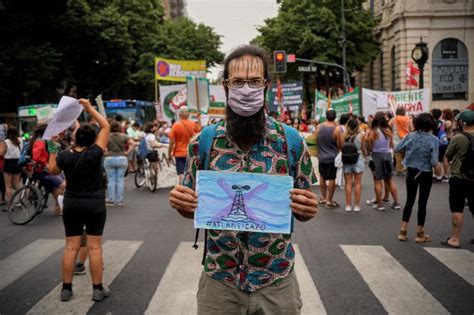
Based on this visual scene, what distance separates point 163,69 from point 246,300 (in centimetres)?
2624

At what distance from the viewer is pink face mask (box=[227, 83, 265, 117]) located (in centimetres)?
252

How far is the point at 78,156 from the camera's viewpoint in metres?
5.17

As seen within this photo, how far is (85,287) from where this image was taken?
18.2 feet

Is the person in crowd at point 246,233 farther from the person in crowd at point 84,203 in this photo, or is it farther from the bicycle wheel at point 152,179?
the bicycle wheel at point 152,179

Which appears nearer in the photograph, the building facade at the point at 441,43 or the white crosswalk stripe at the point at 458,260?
the white crosswalk stripe at the point at 458,260

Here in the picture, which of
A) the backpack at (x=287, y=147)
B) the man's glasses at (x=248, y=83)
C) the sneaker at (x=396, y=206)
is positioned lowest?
the sneaker at (x=396, y=206)

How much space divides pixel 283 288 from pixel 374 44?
39.1m

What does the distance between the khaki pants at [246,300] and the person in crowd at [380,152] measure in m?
7.68

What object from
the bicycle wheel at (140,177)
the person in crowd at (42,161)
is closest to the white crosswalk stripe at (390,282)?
the person in crowd at (42,161)

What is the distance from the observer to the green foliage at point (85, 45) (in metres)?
29.2

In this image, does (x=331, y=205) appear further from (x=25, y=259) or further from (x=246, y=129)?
(x=246, y=129)

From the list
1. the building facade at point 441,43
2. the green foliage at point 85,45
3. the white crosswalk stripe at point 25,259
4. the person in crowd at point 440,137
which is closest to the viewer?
the white crosswalk stripe at point 25,259

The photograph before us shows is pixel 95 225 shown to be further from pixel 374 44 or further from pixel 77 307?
pixel 374 44

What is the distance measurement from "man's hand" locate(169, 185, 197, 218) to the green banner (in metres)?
16.8
